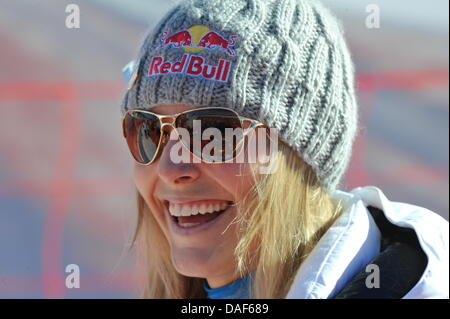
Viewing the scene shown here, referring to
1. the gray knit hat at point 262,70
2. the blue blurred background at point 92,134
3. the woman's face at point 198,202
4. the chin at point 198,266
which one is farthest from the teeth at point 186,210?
the blue blurred background at point 92,134

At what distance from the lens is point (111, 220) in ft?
11.9

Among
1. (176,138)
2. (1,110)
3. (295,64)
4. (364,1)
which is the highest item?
(364,1)

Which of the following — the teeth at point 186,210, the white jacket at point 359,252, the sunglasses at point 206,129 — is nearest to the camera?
the white jacket at point 359,252

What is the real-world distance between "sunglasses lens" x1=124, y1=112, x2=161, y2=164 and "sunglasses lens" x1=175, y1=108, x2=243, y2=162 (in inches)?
4.0

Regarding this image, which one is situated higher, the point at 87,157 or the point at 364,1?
the point at 364,1

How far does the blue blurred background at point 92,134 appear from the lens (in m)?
3.52

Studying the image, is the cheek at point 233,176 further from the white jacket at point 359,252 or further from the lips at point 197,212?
the white jacket at point 359,252

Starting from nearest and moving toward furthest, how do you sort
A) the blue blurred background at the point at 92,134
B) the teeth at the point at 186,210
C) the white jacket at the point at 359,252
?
the white jacket at the point at 359,252 < the teeth at the point at 186,210 < the blue blurred background at the point at 92,134

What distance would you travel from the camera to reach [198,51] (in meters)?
1.64

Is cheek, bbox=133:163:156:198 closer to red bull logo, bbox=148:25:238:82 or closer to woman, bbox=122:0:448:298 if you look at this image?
woman, bbox=122:0:448:298

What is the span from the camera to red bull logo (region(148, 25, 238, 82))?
1612mm
